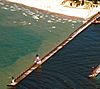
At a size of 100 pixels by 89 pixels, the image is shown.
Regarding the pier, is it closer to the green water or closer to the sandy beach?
the green water

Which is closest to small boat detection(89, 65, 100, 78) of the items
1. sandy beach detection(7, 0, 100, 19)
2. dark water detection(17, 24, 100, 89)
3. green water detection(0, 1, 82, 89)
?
dark water detection(17, 24, 100, 89)

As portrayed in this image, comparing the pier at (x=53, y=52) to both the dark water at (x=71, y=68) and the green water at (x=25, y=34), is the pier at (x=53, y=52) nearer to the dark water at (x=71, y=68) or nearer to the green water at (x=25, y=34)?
the dark water at (x=71, y=68)

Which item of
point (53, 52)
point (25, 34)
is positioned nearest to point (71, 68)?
point (53, 52)

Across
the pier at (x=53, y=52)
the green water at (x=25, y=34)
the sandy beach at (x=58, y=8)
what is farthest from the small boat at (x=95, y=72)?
the sandy beach at (x=58, y=8)

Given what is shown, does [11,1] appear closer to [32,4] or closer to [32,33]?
[32,4]

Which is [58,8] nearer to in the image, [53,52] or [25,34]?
[25,34]
